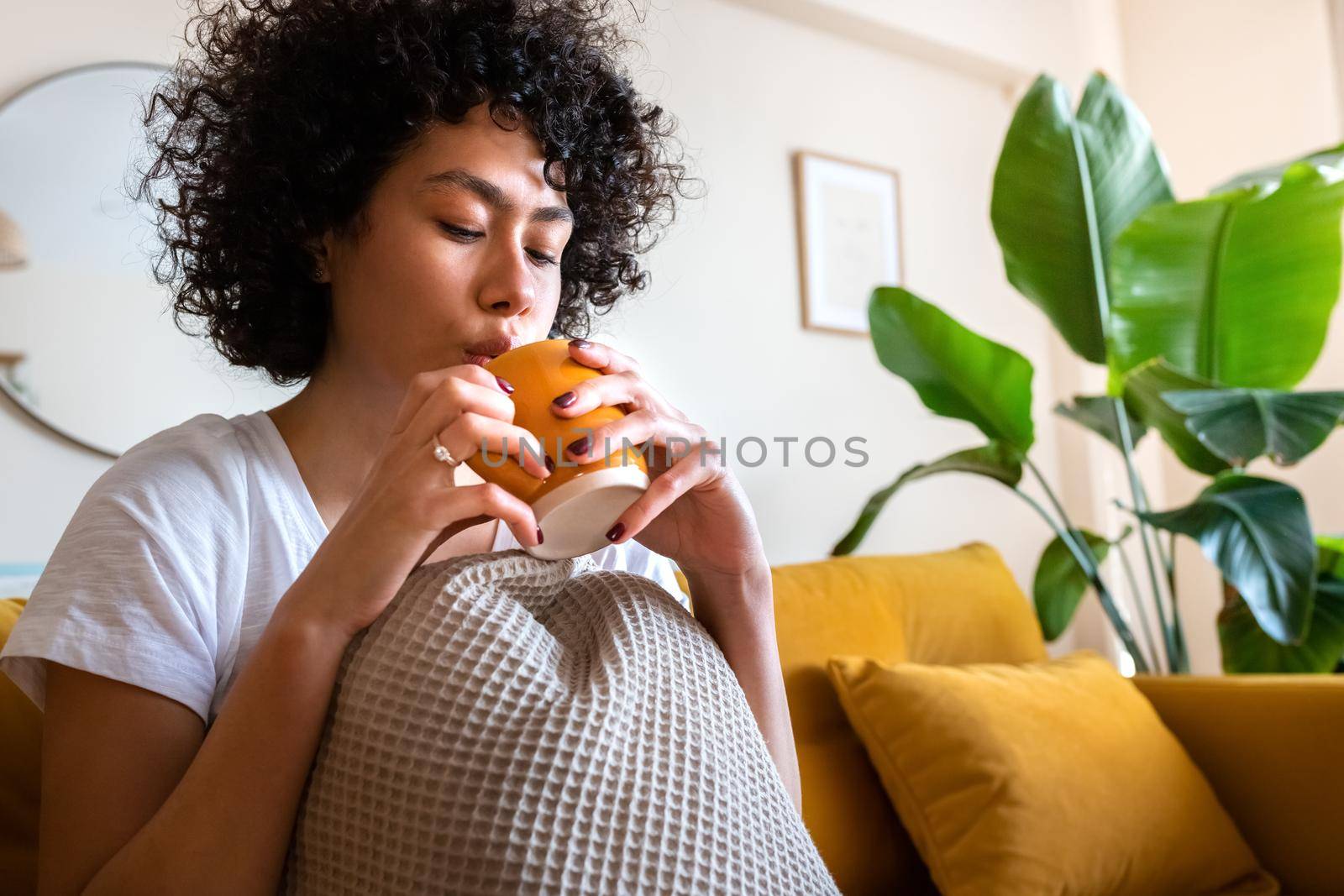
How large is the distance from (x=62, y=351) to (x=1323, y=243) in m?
2.27

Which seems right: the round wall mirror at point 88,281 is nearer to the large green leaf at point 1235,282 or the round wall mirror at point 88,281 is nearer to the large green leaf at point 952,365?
the large green leaf at point 952,365

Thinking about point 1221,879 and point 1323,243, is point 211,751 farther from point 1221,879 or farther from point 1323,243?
point 1323,243

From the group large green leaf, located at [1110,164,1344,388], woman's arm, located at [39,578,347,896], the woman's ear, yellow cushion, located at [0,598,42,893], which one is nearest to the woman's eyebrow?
the woman's ear

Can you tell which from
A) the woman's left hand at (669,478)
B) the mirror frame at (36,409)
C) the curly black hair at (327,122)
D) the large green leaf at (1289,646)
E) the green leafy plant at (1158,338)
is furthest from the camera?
the large green leaf at (1289,646)

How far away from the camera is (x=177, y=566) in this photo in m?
0.88

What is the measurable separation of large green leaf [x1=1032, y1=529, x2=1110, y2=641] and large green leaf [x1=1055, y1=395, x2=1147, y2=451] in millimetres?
261

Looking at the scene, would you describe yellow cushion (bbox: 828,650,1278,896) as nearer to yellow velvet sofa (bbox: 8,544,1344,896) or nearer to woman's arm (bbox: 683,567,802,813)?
yellow velvet sofa (bbox: 8,544,1344,896)

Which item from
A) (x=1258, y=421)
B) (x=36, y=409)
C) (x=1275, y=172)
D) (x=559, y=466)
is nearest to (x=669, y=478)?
(x=559, y=466)

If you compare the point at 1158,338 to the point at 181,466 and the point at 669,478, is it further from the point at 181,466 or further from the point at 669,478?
the point at 181,466

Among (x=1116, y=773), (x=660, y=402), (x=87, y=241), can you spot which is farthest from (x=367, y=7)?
(x=1116, y=773)

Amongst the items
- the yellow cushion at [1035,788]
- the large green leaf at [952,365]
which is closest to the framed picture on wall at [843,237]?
the large green leaf at [952,365]

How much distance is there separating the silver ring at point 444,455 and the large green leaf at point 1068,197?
1.97m

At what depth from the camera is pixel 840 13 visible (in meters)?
2.79

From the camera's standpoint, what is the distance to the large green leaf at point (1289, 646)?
2.12m
